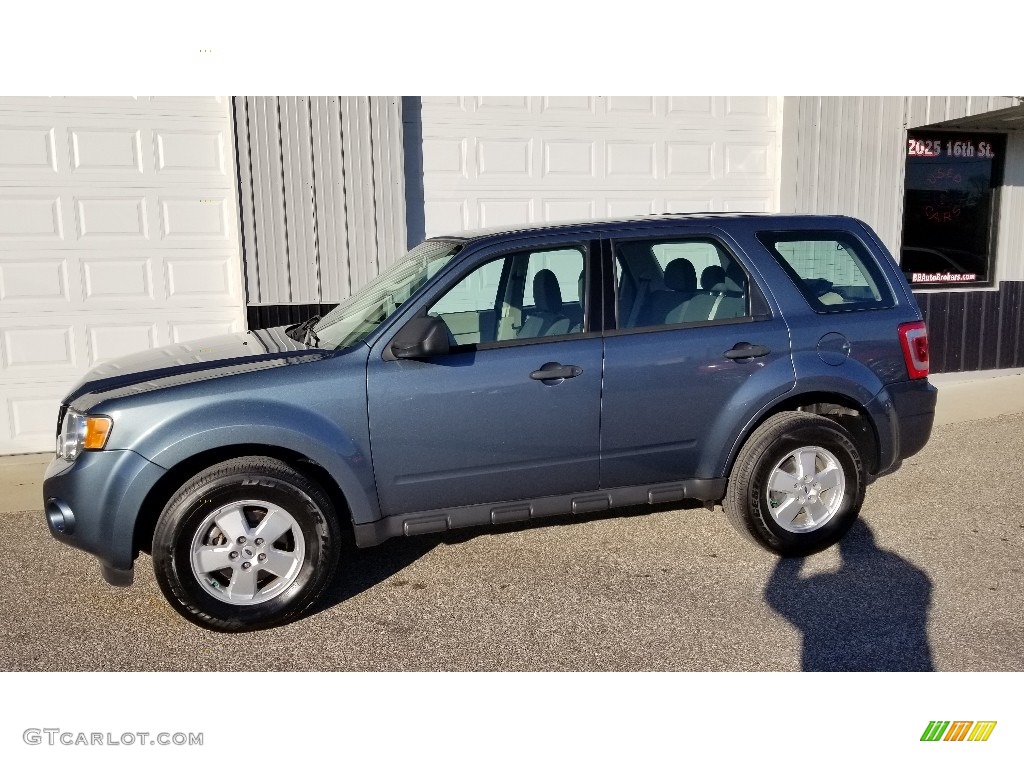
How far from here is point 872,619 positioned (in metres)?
3.96

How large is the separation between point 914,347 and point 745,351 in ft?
3.42

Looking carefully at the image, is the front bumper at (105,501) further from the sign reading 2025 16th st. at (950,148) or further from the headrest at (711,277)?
the sign reading 2025 16th st. at (950,148)

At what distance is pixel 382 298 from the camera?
4.61 m

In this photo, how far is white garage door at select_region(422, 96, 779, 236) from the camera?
8.23m

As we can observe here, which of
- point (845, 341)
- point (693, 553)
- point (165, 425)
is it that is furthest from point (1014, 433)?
point (165, 425)

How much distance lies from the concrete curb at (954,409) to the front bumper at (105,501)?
2.39 meters

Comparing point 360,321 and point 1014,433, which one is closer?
point 360,321

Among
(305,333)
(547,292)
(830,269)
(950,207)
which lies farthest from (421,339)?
(950,207)

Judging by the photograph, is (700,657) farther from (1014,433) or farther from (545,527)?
(1014,433)

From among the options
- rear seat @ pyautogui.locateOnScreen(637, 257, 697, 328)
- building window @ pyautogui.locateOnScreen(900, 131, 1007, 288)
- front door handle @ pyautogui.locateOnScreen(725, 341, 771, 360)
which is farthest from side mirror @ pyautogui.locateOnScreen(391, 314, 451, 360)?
building window @ pyautogui.locateOnScreen(900, 131, 1007, 288)

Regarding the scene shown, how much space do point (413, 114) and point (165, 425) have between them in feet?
16.6

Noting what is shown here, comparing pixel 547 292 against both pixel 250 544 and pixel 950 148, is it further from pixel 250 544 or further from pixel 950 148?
pixel 950 148

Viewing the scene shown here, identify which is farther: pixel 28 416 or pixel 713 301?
pixel 28 416

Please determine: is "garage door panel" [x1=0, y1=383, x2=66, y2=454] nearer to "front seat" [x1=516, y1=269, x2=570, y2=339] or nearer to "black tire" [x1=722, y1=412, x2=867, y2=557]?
"front seat" [x1=516, y1=269, x2=570, y2=339]
